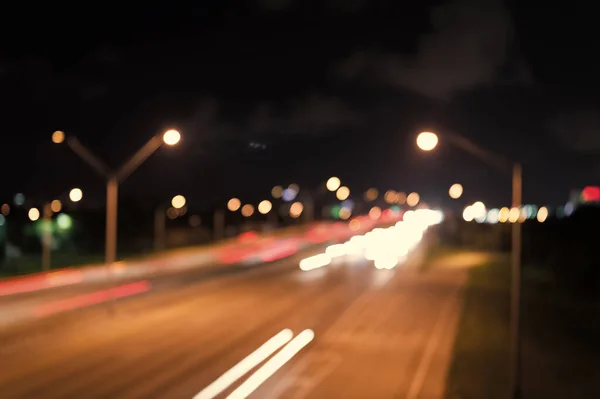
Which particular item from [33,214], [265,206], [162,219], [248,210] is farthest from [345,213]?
[33,214]

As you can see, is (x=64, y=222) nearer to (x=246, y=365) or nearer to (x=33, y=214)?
(x=33, y=214)

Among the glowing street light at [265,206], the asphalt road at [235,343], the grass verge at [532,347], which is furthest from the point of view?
the glowing street light at [265,206]

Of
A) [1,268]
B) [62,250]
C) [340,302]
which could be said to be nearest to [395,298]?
[340,302]

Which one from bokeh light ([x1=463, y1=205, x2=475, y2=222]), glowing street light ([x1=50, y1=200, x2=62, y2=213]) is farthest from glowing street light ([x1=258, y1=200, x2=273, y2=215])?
bokeh light ([x1=463, y1=205, x2=475, y2=222])

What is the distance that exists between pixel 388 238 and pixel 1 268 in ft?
179

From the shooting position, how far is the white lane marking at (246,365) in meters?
14.4

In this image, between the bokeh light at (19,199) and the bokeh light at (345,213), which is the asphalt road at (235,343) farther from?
the bokeh light at (345,213)

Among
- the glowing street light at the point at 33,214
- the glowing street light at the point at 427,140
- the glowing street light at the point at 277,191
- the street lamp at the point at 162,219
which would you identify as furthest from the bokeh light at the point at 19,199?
the glowing street light at the point at 427,140

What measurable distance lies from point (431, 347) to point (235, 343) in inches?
199

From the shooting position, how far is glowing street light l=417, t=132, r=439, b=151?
1529 centimetres

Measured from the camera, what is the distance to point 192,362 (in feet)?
58.4

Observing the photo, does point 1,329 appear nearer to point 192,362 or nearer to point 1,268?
point 192,362

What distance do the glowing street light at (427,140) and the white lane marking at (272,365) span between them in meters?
5.49

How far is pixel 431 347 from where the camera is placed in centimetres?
2066
